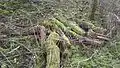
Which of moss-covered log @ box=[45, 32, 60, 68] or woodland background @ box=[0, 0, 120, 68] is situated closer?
moss-covered log @ box=[45, 32, 60, 68]

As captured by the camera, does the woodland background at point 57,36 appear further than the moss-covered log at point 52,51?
Yes

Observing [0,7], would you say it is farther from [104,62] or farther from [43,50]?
[104,62]

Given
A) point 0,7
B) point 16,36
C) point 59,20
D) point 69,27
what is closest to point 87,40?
point 69,27

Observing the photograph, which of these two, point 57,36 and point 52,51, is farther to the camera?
Answer: point 57,36

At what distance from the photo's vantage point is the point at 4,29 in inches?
183

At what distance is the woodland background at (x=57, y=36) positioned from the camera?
13.1 feet

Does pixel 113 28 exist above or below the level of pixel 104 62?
above

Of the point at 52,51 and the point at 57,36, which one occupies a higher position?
the point at 57,36

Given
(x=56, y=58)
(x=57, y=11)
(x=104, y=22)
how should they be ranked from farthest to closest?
(x=57, y=11), (x=104, y=22), (x=56, y=58)

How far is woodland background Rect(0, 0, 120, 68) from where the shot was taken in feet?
13.1

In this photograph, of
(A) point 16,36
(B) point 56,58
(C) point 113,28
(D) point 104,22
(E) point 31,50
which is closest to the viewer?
(B) point 56,58

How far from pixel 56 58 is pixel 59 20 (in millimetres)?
1763

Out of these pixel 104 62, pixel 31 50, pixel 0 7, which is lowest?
pixel 104 62

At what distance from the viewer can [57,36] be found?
428cm
